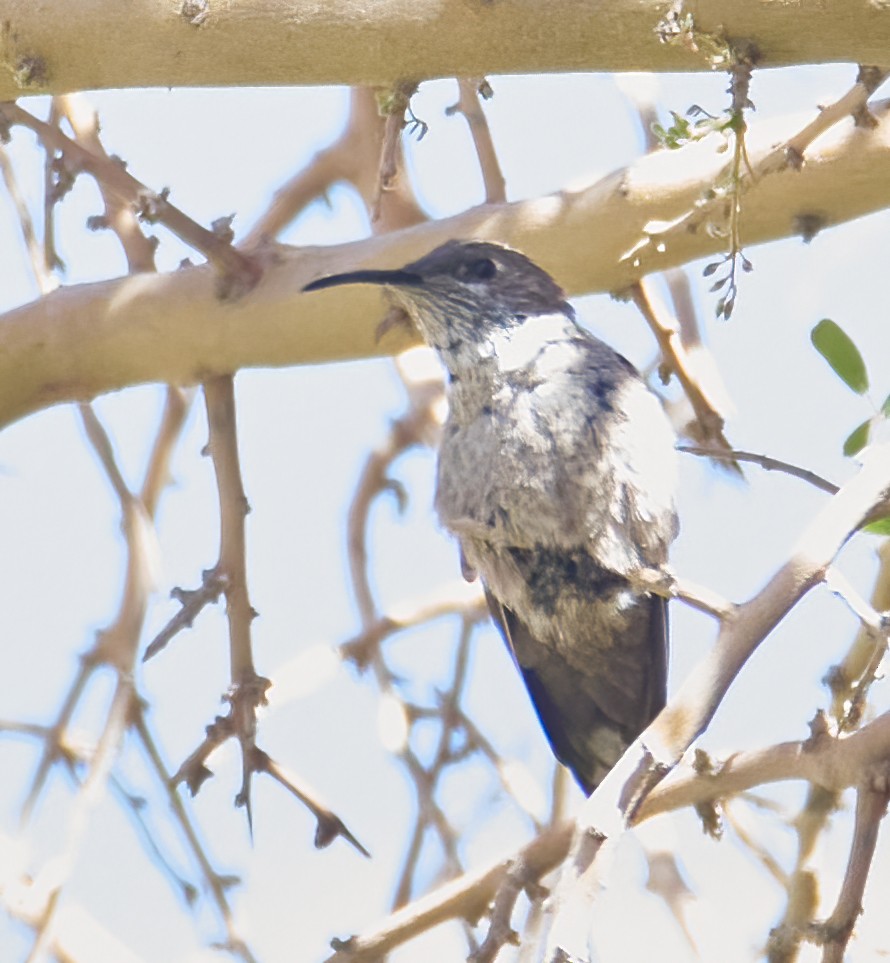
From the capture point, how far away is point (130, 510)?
355cm

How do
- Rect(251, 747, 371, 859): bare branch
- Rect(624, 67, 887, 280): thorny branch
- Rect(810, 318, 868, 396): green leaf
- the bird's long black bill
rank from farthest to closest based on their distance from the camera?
the bird's long black bill, Rect(251, 747, 371, 859): bare branch, Rect(624, 67, 887, 280): thorny branch, Rect(810, 318, 868, 396): green leaf

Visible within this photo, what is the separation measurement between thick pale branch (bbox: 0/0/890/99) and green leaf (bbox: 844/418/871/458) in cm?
69

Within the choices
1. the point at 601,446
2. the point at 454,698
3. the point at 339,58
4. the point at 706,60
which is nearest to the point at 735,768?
the point at 601,446

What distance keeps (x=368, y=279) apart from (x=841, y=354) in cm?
121

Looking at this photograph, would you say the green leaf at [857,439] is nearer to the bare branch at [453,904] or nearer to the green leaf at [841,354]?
the green leaf at [841,354]

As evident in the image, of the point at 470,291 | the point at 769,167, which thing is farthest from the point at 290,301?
the point at 769,167

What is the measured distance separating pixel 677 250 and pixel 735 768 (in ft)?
4.16

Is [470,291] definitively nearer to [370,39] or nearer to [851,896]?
[370,39]

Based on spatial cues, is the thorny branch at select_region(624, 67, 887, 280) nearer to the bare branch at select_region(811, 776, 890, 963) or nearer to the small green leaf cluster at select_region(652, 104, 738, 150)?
the small green leaf cluster at select_region(652, 104, 738, 150)

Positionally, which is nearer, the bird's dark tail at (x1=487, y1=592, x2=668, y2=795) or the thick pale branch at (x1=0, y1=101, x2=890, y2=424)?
→ the thick pale branch at (x1=0, y1=101, x2=890, y2=424)

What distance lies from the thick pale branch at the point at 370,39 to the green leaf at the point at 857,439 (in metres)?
0.69

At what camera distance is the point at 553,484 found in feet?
9.93

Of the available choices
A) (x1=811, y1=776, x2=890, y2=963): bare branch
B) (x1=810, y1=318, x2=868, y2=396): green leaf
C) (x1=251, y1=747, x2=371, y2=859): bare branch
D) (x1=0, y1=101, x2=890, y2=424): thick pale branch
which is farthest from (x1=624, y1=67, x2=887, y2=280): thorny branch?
(x1=251, y1=747, x2=371, y2=859): bare branch

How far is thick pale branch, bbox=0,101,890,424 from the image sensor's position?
3.14 meters
